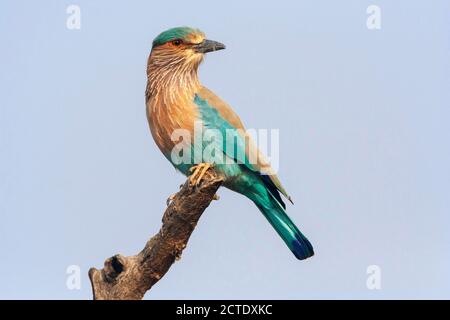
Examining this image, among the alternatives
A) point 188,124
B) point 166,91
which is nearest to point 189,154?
point 188,124

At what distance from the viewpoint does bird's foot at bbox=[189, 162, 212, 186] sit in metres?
7.84

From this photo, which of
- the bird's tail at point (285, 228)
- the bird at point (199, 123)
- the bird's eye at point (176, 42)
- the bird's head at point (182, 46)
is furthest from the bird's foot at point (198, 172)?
the bird's eye at point (176, 42)

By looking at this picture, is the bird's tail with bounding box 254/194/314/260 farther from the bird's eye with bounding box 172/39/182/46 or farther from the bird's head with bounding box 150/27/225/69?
the bird's eye with bounding box 172/39/182/46

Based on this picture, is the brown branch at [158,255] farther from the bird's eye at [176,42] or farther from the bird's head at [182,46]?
the bird's eye at [176,42]

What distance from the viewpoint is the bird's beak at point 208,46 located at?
30.9 ft

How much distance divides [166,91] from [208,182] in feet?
5.83

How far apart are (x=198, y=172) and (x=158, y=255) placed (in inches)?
31.1

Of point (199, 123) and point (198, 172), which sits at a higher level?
point (199, 123)

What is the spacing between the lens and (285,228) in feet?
30.3

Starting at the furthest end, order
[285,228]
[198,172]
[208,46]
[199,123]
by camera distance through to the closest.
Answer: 1. [208,46]
2. [285,228]
3. [199,123]
4. [198,172]

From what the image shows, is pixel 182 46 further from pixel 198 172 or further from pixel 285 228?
pixel 285 228

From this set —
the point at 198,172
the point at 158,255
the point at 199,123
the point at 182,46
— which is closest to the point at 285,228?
the point at 199,123
